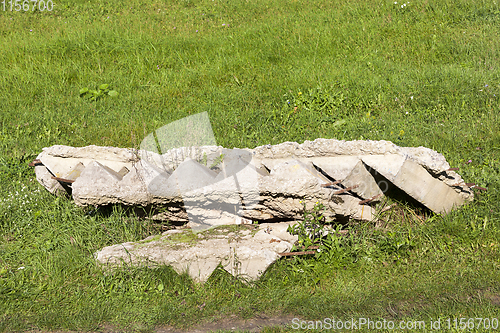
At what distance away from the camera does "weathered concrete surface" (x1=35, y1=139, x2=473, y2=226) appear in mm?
3922

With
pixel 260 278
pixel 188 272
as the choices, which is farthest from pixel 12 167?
pixel 260 278

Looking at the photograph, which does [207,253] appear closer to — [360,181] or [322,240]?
[322,240]

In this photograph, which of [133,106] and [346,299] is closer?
[346,299]

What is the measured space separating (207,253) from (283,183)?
37.7 inches

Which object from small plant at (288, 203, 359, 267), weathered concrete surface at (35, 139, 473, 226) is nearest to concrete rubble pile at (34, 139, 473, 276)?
weathered concrete surface at (35, 139, 473, 226)

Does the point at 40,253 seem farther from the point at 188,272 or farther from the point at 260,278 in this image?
the point at 260,278

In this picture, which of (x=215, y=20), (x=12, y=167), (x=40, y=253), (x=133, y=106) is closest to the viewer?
(x=40, y=253)

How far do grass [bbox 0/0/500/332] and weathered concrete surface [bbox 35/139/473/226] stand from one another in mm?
285

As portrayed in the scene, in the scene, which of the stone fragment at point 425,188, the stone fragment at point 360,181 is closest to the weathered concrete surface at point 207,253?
the stone fragment at point 360,181

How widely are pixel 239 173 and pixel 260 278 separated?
1.02 meters

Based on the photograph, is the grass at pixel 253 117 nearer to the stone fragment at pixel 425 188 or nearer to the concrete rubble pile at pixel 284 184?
the stone fragment at pixel 425 188

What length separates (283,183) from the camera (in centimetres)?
391

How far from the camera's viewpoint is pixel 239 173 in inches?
158

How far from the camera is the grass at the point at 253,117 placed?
3500 millimetres
